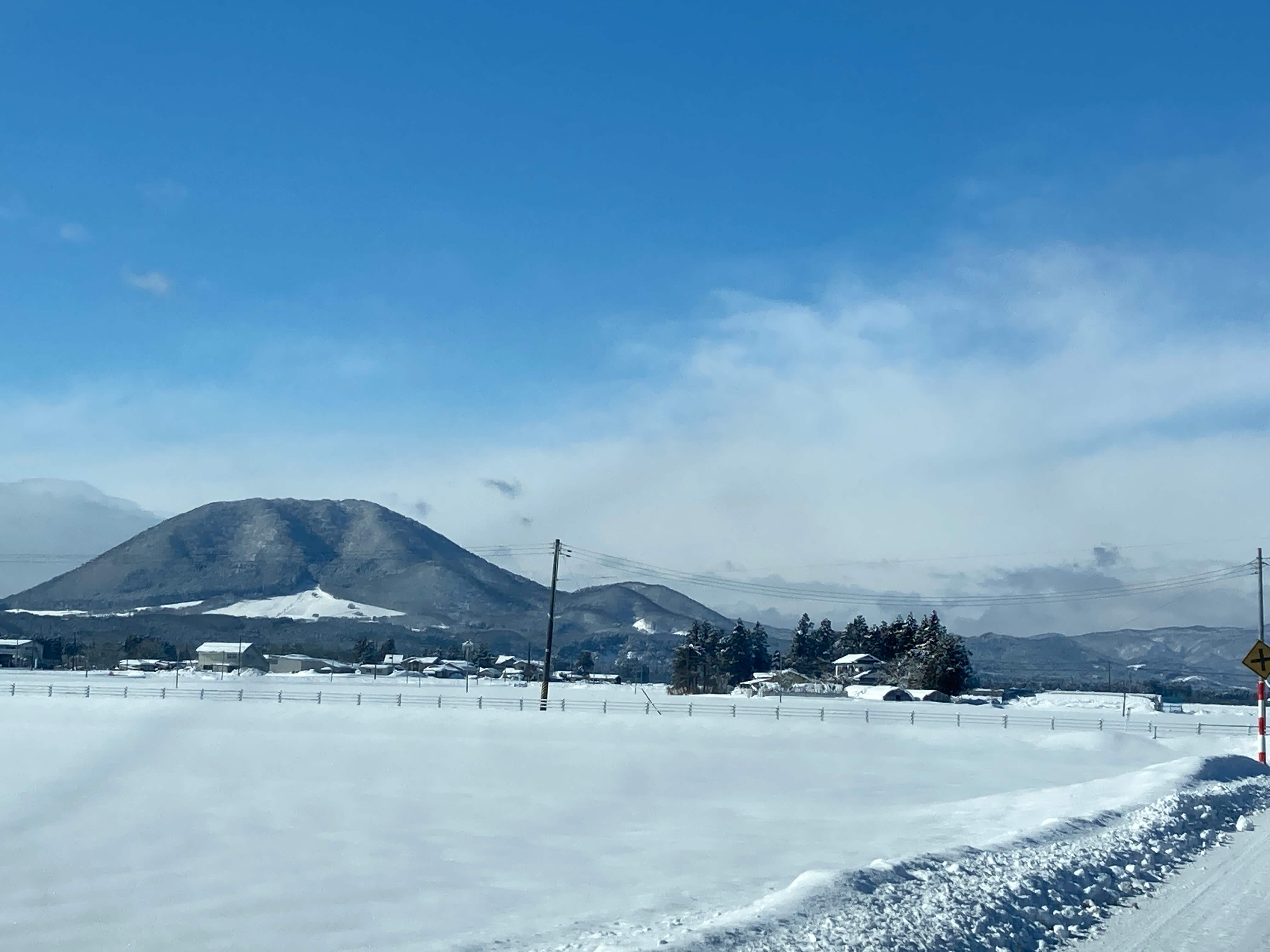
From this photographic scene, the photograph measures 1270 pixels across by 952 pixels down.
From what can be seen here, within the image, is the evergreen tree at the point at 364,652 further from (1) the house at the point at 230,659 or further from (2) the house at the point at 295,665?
(1) the house at the point at 230,659

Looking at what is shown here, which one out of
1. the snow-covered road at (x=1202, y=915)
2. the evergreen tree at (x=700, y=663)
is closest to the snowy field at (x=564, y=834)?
the snow-covered road at (x=1202, y=915)

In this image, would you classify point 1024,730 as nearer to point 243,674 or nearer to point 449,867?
point 449,867

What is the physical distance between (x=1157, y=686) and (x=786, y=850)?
14011 cm

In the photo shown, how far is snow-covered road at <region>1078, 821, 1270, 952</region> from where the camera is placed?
8.27 meters

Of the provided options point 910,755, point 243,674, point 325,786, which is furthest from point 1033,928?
point 243,674

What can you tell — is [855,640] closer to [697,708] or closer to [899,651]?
[899,651]

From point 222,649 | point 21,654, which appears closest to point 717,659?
point 222,649

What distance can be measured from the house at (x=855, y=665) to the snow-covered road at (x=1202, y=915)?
94252mm

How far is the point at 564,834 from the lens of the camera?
57.5 feet

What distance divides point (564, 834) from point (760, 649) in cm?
10229

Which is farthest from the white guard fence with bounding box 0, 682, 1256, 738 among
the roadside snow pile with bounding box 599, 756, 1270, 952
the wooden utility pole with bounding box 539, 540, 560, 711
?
the roadside snow pile with bounding box 599, 756, 1270, 952

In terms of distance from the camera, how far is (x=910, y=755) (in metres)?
34.8

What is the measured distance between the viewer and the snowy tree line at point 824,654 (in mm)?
89812

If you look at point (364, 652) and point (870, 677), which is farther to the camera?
point (364, 652)
